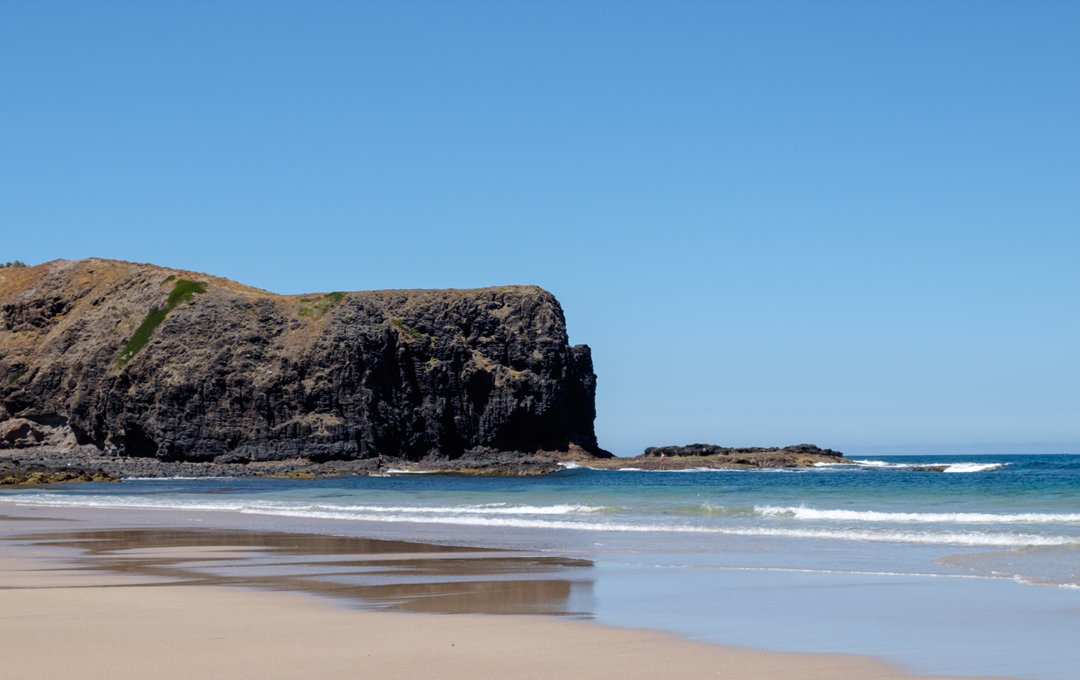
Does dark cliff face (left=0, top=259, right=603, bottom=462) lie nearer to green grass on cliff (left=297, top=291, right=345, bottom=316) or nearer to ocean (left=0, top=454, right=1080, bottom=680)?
green grass on cliff (left=297, top=291, right=345, bottom=316)

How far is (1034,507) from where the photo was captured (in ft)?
96.7

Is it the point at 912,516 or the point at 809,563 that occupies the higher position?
the point at 912,516

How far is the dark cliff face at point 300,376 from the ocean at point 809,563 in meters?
48.2

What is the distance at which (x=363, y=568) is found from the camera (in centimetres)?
1548

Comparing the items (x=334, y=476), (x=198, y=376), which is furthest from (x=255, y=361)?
(x=334, y=476)

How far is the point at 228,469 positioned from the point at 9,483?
22.5 meters

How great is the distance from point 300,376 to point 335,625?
76081 mm

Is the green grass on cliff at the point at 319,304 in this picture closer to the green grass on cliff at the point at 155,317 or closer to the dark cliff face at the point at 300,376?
the dark cliff face at the point at 300,376

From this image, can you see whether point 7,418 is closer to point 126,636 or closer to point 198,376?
point 198,376

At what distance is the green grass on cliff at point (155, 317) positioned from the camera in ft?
287

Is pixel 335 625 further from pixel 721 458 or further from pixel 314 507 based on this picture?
pixel 721 458

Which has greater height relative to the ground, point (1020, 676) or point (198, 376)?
point (198, 376)

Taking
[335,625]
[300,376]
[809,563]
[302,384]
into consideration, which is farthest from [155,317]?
[335,625]

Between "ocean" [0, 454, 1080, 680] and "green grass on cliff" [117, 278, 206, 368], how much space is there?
183ft
